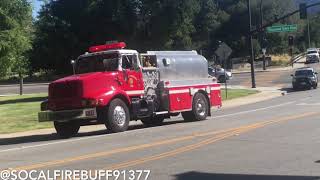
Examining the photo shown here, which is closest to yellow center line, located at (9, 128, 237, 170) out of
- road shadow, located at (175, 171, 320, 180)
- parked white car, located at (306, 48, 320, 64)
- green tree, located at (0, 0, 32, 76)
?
road shadow, located at (175, 171, 320, 180)

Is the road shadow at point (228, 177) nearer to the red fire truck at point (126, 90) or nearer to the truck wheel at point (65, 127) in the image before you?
the red fire truck at point (126, 90)

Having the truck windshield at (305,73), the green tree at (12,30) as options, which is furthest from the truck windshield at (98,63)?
the truck windshield at (305,73)

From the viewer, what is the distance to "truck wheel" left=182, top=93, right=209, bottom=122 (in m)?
23.4

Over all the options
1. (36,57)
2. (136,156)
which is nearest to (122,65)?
(136,156)

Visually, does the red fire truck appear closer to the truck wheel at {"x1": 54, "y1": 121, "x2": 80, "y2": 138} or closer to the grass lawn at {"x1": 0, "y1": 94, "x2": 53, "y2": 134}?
the truck wheel at {"x1": 54, "y1": 121, "x2": 80, "y2": 138}

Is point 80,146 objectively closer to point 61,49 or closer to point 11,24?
point 11,24

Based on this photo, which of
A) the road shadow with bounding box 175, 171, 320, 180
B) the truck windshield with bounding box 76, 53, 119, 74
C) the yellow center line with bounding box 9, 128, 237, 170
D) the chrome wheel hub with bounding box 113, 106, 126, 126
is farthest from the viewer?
the truck windshield with bounding box 76, 53, 119, 74

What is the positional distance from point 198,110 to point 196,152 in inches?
401

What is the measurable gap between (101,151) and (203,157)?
111 inches

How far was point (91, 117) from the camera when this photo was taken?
19359 mm

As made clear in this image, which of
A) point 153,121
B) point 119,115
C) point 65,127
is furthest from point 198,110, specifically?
point 65,127

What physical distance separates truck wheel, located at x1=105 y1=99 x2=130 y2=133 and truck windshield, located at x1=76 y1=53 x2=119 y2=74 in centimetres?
131

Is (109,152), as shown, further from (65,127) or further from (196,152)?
→ (65,127)

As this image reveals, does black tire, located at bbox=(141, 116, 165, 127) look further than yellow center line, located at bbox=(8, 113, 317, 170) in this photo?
Yes
